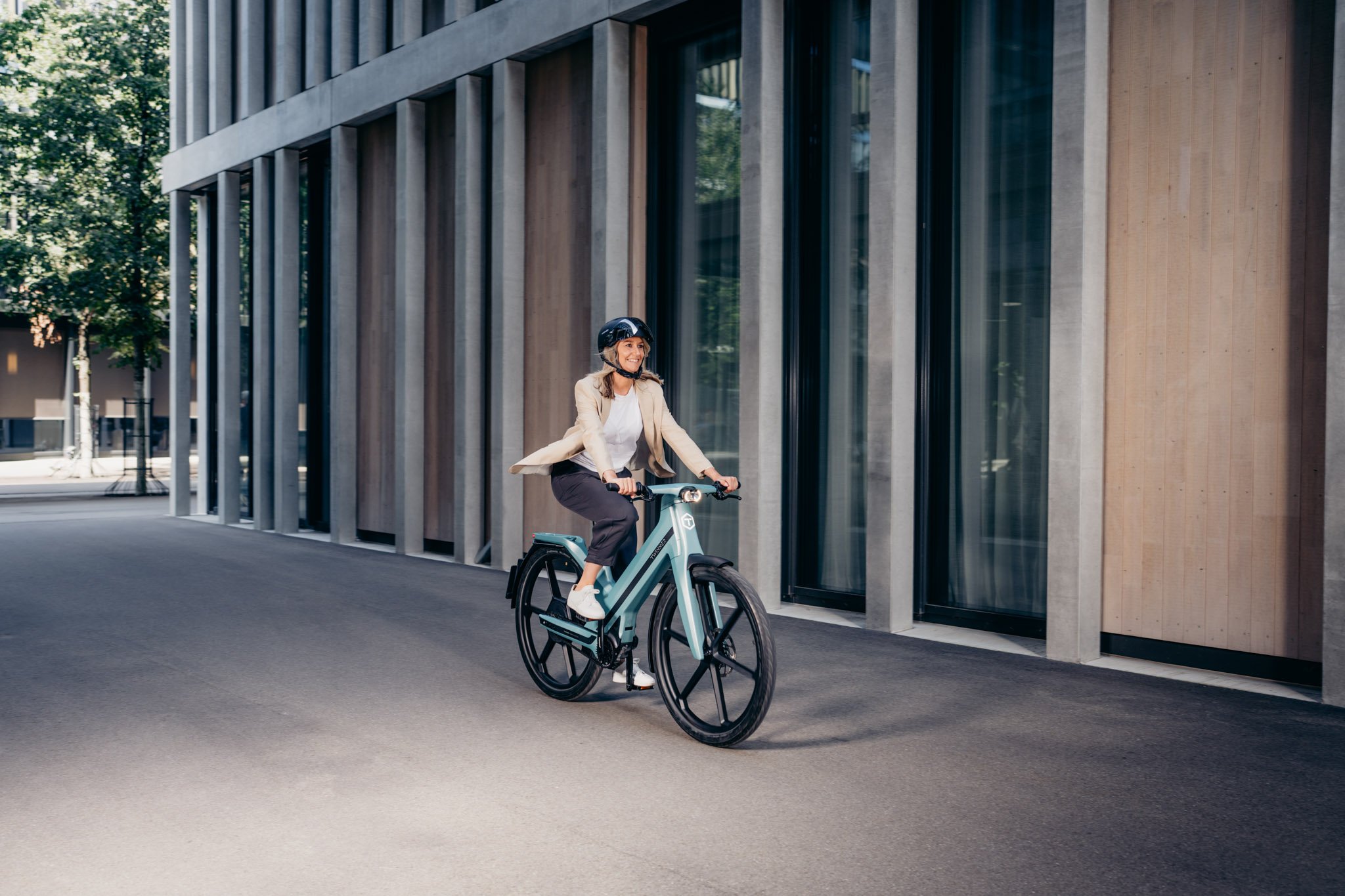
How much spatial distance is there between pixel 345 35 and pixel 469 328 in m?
5.06

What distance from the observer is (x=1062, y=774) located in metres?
5.12

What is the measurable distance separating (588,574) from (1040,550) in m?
3.86

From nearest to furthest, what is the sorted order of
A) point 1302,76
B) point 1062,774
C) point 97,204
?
point 1062,774
point 1302,76
point 97,204

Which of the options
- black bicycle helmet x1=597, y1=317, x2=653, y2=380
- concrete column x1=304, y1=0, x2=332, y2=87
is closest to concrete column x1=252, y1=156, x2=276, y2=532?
concrete column x1=304, y1=0, x2=332, y2=87

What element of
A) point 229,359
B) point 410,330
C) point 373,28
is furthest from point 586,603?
point 229,359

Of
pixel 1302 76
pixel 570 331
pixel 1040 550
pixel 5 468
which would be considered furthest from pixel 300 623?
pixel 5 468

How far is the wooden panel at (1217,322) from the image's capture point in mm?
6930

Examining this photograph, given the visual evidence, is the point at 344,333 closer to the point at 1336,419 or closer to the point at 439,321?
the point at 439,321

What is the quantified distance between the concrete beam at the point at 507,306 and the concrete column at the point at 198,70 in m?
8.74

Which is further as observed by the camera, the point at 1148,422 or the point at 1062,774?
the point at 1148,422

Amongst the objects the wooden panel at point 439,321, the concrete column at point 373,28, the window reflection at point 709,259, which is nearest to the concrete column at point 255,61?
the concrete column at point 373,28

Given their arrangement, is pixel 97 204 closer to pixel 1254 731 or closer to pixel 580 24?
pixel 580 24

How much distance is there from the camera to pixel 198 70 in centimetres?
1958

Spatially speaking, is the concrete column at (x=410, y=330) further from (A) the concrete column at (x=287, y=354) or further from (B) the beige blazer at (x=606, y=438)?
(B) the beige blazer at (x=606, y=438)
